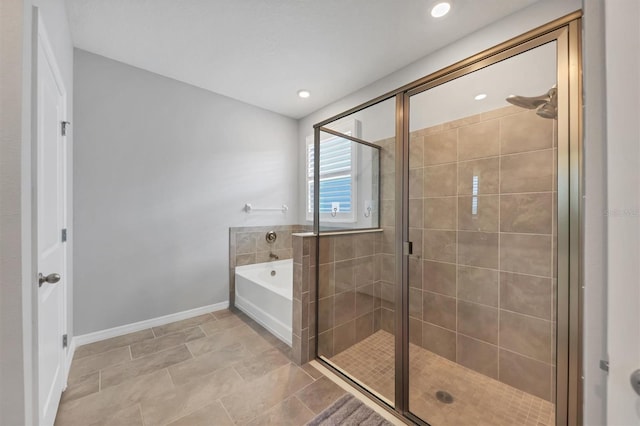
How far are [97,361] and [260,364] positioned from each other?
1304mm

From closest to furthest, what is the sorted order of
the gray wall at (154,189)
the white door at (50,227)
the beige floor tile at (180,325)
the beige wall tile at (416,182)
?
the white door at (50,227) < the beige wall tile at (416,182) < the gray wall at (154,189) < the beige floor tile at (180,325)

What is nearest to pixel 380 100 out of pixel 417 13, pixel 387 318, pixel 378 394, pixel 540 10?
pixel 417 13

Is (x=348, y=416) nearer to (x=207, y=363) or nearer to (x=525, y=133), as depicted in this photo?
(x=207, y=363)

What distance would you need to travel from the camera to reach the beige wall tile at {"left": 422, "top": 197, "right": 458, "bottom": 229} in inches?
79.0

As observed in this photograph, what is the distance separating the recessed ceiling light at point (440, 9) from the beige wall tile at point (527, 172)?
44.3 inches

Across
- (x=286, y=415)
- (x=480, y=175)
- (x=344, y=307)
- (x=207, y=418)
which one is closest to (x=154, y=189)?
(x=207, y=418)

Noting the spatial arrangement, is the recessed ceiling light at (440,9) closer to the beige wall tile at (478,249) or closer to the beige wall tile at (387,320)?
→ the beige wall tile at (478,249)

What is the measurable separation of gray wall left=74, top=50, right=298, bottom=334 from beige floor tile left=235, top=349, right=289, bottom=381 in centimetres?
119

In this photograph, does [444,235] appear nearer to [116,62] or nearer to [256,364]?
[256,364]

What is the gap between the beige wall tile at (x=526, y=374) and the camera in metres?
1.54

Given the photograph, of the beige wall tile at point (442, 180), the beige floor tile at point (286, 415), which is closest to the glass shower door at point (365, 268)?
the beige wall tile at point (442, 180)

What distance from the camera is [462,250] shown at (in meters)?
1.99

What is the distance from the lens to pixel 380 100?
1.70 metres

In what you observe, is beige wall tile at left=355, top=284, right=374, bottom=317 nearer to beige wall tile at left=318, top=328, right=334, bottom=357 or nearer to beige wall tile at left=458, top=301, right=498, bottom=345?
beige wall tile at left=318, top=328, right=334, bottom=357
